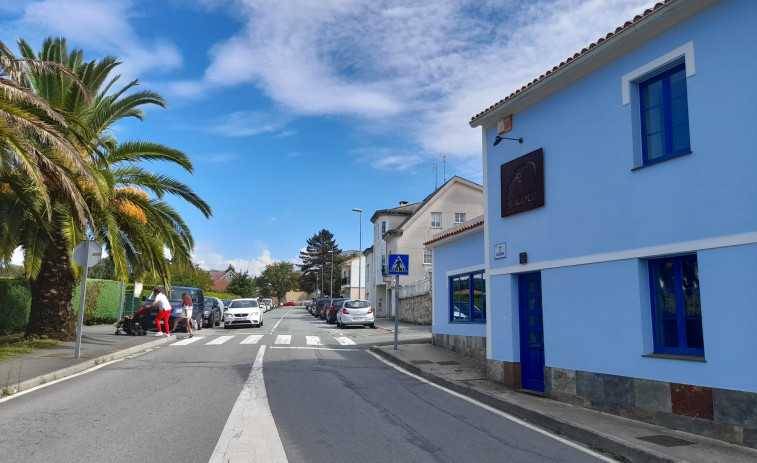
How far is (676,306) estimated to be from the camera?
6.89 meters

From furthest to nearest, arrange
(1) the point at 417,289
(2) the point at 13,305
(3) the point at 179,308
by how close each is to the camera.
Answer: (1) the point at 417,289 < (3) the point at 179,308 < (2) the point at 13,305

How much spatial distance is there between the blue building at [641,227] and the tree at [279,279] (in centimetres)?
10522

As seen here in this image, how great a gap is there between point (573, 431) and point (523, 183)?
15.4ft

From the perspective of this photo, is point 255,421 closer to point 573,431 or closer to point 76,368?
point 573,431

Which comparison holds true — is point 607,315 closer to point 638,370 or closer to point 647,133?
point 638,370

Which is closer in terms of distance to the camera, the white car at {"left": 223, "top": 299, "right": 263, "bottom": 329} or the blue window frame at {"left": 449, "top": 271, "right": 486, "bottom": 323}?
the blue window frame at {"left": 449, "top": 271, "right": 486, "bottom": 323}

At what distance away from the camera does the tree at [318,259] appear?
107 m

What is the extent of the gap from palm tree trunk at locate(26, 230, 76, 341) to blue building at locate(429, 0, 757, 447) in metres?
11.1

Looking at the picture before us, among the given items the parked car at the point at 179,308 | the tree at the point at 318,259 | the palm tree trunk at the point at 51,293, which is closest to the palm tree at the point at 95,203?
the palm tree trunk at the point at 51,293

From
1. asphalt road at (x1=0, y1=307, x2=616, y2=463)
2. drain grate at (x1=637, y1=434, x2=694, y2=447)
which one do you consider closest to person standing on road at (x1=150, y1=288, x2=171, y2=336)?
asphalt road at (x1=0, y1=307, x2=616, y2=463)

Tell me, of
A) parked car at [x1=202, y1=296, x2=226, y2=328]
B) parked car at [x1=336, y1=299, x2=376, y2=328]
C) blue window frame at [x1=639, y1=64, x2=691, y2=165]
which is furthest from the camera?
parked car at [x1=336, y1=299, x2=376, y2=328]

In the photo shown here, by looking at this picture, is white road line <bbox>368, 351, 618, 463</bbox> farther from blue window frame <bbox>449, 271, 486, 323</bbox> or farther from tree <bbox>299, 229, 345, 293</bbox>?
tree <bbox>299, 229, 345, 293</bbox>

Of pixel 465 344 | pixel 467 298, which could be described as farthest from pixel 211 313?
pixel 467 298

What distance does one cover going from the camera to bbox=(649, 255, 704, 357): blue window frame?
662cm
